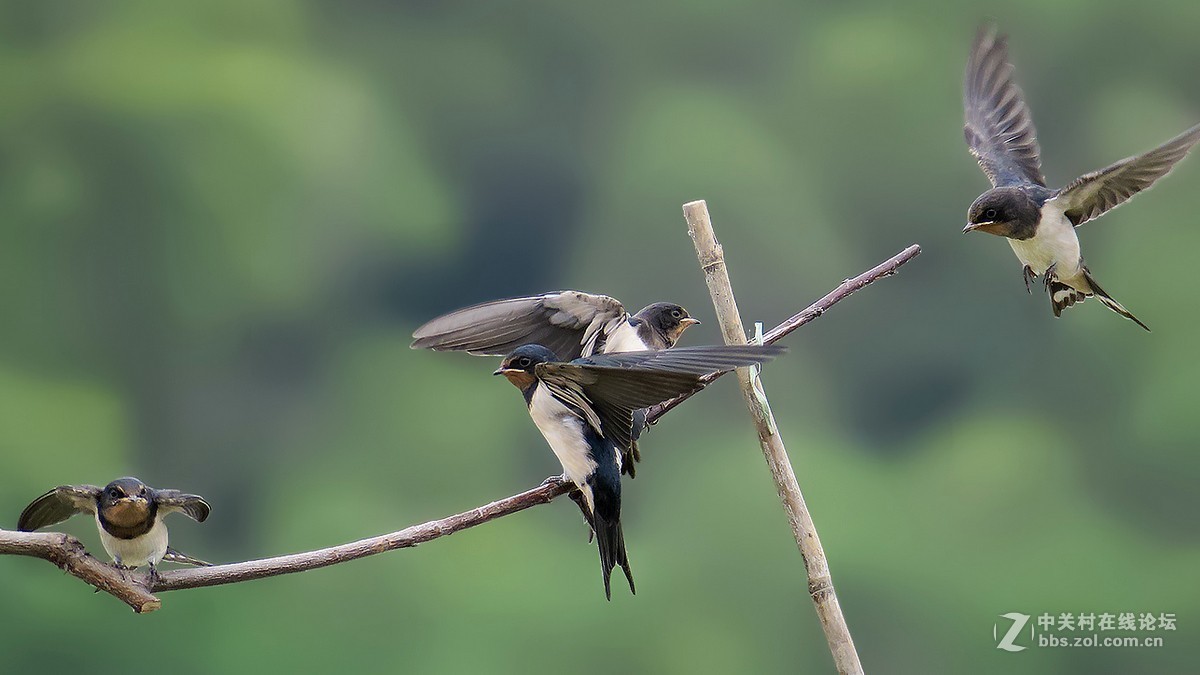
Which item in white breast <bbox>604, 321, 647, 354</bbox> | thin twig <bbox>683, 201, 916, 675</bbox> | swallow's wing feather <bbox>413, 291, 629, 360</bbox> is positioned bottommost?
thin twig <bbox>683, 201, 916, 675</bbox>

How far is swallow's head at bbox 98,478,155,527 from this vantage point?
1.67 metres

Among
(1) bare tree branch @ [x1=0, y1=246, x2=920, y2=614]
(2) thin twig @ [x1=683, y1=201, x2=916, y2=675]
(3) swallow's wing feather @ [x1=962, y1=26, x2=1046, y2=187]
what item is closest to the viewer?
(1) bare tree branch @ [x1=0, y1=246, x2=920, y2=614]

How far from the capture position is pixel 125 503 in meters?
1.67

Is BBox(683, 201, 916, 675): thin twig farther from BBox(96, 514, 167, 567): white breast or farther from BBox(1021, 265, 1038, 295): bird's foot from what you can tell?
BBox(96, 514, 167, 567): white breast

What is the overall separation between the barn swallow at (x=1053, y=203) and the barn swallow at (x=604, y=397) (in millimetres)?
591

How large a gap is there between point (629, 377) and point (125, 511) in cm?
73

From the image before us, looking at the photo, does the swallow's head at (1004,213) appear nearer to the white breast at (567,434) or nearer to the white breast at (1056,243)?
the white breast at (1056,243)

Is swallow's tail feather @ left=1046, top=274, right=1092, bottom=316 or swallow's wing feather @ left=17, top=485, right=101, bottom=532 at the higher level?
swallow's wing feather @ left=17, top=485, right=101, bottom=532

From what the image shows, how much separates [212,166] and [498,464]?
46.7 inches

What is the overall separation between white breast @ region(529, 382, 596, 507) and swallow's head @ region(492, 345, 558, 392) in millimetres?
49

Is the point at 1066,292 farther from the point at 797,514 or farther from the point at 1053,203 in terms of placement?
the point at 797,514

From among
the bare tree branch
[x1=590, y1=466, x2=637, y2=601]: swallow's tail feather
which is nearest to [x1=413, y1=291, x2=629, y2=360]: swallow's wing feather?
[x1=590, y1=466, x2=637, y2=601]: swallow's tail feather

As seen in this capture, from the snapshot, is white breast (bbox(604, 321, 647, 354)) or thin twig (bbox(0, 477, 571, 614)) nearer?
thin twig (bbox(0, 477, 571, 614))

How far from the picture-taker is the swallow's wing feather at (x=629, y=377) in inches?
55.2
